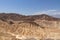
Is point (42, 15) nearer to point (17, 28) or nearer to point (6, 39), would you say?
point (17, 28)

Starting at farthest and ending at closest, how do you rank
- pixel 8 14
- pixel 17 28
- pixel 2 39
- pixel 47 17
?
pixel 8 14
pixel 47 17
pixel 17 28
pixel 2 39

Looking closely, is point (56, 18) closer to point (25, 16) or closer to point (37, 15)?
point (37, 15)

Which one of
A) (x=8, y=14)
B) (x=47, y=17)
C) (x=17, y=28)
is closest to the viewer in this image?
(x=17, y=28)

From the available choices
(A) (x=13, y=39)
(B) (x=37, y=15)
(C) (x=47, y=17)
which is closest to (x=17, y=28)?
(A) (x=13, y=39)

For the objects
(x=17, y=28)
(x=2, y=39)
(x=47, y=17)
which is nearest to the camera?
(x=2, y=39)

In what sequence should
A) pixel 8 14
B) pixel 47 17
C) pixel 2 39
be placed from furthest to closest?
pixel 8 14 → pixel 47 17 → pixel 2 39

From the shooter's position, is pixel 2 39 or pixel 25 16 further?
pixel 25 16

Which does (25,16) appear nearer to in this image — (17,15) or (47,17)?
(17,15)

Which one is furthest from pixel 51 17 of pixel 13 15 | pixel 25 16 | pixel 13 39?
pixel 13 39

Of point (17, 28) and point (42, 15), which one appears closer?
point (17, 28)
